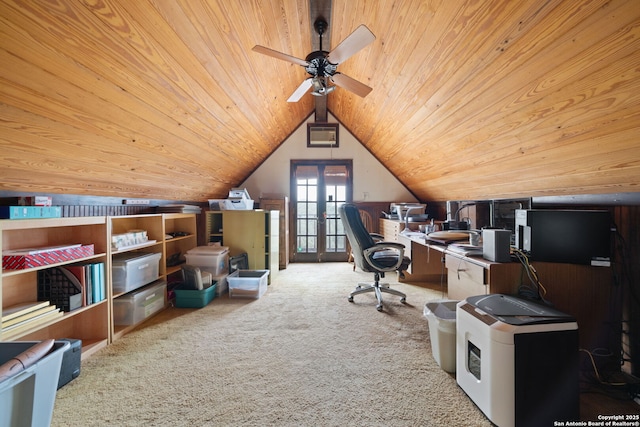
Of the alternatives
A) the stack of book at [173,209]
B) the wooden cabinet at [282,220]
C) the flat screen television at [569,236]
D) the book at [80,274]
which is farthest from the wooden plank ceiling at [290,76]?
the wooden cabinet at [282,220]

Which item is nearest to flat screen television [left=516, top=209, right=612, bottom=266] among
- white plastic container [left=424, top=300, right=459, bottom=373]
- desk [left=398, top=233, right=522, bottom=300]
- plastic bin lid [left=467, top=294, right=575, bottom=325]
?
desk [left=398, top=233, right=522, bottom=300]

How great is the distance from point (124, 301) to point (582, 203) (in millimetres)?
3738

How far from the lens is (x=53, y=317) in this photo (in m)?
1.60

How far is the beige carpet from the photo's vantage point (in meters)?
1.28

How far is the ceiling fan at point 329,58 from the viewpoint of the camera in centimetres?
167

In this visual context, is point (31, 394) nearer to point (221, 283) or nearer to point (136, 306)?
point (136, 306)

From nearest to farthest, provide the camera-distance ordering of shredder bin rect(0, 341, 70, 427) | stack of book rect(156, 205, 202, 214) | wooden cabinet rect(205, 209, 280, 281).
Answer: shredder bin rect(0, 341, 70, 427) → stack of book rect(156, 205, 202, 214) → wooden cabinet rect(205, 209, 280, 281)

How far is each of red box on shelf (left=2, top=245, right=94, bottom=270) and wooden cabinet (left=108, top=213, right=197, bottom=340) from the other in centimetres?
20

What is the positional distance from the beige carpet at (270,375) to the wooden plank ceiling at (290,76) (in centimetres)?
139

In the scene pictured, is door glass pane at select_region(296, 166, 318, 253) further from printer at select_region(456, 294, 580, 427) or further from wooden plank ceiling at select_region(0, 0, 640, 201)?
printer at select_region(456, 294, 580, 427)

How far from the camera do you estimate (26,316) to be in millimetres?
1469

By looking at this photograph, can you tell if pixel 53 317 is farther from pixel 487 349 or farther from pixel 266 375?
pixel 487 349

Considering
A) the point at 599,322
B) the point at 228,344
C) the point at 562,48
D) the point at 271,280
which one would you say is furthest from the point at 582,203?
the point at 271,280

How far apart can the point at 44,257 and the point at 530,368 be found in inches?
109
